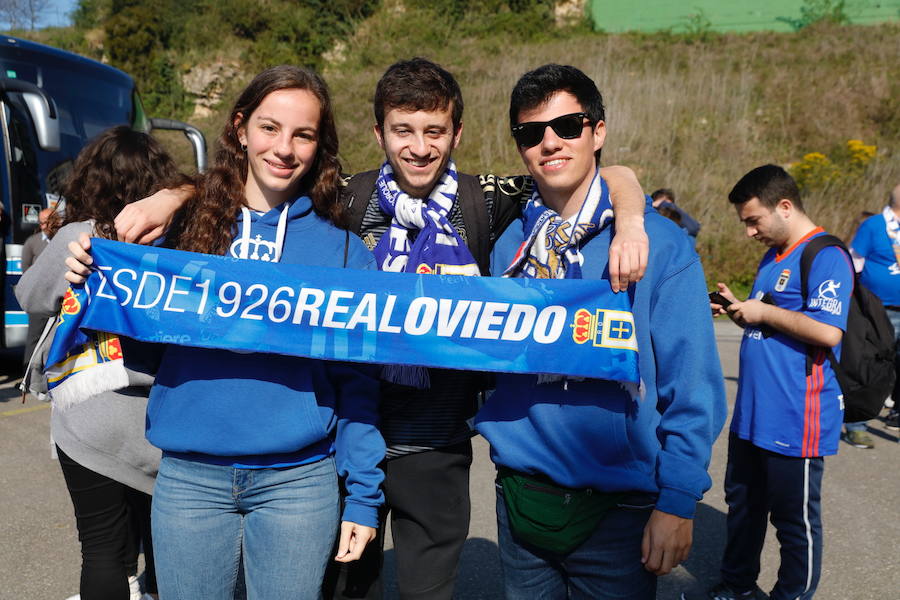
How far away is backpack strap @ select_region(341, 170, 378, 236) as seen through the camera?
2.33m

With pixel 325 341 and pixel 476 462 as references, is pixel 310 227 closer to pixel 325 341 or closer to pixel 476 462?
pixel 325 341

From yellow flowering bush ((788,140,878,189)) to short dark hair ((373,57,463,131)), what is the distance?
17.7 metres

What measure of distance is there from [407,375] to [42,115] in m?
6.02

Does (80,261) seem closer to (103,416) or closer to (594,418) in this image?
(103,416)

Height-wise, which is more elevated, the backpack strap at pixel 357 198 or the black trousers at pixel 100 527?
the backpack strap at pixel 357 198

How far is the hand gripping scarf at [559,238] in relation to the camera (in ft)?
6.37

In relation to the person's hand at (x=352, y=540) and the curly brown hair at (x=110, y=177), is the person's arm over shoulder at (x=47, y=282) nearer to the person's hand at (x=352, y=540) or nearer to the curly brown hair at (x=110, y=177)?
the curly brown hair at (x=110, y=177)

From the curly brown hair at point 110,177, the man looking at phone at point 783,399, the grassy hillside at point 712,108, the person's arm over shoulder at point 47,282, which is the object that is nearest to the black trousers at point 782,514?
the man looking at phone at point 783,399

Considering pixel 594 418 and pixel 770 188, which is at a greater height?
pixel 770 188

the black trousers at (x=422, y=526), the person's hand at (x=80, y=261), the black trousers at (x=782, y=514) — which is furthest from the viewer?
the black trousers at (x=782, y=514)

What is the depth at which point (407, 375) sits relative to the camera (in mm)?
2209

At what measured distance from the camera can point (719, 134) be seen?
65.8ft

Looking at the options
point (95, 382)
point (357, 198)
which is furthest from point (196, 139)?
point (357, 198)

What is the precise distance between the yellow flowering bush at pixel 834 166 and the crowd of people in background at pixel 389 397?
17.6 m
